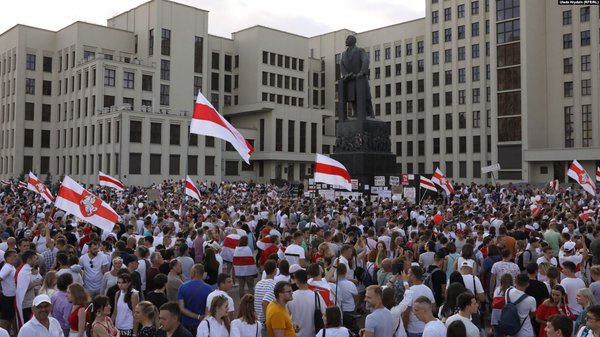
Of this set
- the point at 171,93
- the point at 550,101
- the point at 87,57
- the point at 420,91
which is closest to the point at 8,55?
the point at 87,57

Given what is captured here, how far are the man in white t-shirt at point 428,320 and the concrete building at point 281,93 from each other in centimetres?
5405

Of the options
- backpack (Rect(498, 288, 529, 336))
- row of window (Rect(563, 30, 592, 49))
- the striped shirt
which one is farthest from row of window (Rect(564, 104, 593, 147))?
the striped shirt

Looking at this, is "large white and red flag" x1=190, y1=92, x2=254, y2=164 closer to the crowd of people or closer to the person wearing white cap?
the crowd of people

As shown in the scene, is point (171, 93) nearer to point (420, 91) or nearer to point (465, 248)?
point (420, 91)

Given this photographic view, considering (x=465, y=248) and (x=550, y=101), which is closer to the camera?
(x=465, y=248)

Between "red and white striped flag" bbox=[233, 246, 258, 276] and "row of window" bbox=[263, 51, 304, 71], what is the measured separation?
2502 inches

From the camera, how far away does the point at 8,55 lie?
70438 millimetres

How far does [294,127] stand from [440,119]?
Answer: 58.8 ft

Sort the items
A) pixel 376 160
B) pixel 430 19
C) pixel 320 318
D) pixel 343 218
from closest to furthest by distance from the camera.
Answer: pixel 320 318 → pixel 343 218 → pixel 376 160 → pixel 430 19

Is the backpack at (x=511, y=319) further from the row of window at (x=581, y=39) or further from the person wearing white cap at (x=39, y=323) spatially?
the row of window at (x=581, y=39)

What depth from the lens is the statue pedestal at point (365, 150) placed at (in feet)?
101

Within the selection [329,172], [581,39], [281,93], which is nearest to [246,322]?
[329,172]

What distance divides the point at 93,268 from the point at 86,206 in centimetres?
260

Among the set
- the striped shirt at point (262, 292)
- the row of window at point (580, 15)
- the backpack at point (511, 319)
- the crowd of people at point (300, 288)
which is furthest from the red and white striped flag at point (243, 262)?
the row of window at point (580, 15)
